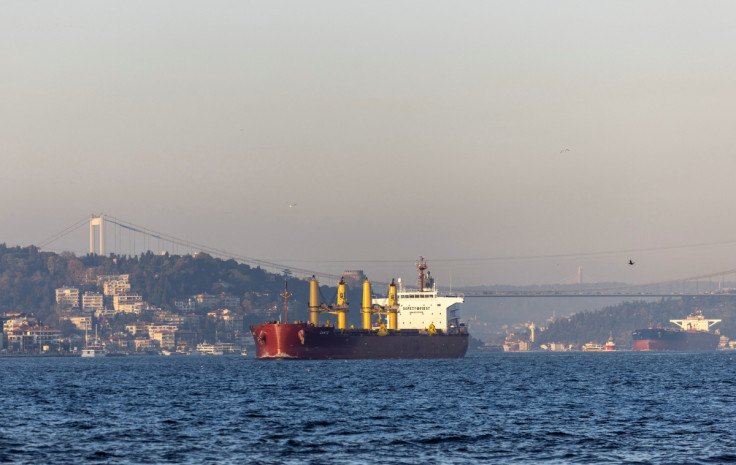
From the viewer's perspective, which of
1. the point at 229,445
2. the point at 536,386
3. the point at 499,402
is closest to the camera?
the point at 229,445

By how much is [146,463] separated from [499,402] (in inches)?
1295

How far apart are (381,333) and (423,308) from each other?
63.1 feet

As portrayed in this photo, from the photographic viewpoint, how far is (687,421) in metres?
55.1

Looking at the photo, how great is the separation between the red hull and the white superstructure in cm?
744

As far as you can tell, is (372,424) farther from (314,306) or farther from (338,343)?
(314,306)

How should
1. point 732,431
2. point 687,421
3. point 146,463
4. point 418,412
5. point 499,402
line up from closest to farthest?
point 146,463 → point 732,431 → point 687,421 → point 418,412 → point 499,402

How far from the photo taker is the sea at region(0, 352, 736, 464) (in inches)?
1671

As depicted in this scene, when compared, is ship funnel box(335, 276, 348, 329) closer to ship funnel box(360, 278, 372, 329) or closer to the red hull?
ship funnel box(360, 278, 372, 329)

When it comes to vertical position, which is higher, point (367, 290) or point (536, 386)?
point (367, 290)

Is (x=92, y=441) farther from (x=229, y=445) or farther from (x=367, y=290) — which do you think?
(x=367, y=290)

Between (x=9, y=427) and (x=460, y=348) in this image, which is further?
(x=460, y=348)

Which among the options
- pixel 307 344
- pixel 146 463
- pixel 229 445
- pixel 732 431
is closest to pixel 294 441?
pixel 229 445

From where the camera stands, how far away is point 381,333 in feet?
529

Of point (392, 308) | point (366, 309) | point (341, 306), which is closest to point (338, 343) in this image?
point (341, 306)
